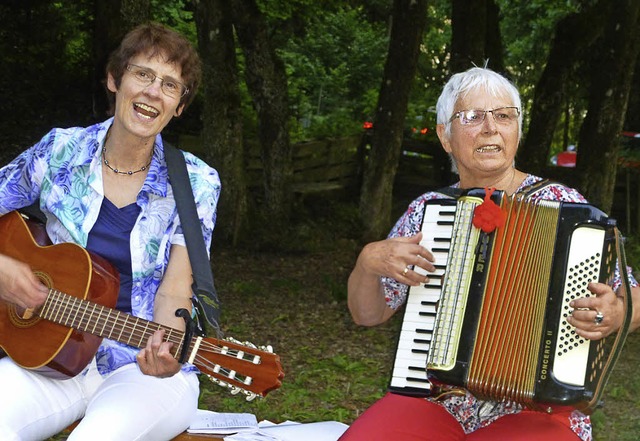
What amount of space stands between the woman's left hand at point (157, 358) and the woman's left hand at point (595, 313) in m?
1.31

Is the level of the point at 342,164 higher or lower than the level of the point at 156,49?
lower

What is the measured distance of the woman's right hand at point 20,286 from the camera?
321cm

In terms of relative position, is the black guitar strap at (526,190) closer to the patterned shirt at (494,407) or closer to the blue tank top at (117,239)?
the patterned shirt at (494,407)

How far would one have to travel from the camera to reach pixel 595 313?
264cm

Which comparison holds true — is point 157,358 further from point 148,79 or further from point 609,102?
point 609,102

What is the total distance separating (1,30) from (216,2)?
5.46m

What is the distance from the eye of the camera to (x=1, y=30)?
13.0 m

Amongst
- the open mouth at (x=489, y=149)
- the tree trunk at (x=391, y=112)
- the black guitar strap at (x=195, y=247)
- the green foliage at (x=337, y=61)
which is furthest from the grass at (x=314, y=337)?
the green foliage at (x=337, y=61)

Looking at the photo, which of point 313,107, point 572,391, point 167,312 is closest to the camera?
point 572,391

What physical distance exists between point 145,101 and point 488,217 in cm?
137

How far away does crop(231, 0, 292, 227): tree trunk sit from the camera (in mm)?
9414

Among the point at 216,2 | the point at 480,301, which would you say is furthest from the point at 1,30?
the point at 480,301

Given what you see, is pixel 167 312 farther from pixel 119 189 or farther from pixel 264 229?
pixel 264 229

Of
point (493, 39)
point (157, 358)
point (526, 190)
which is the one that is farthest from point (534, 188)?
point (493, 39)
